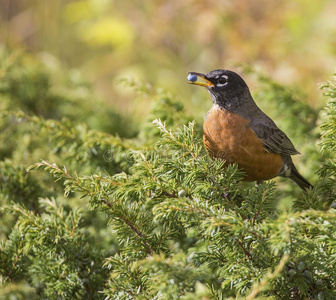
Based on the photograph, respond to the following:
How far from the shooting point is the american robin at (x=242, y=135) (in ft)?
5.85

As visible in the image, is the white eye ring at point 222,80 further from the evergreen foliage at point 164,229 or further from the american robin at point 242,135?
the evergreen foliage at point 164,229

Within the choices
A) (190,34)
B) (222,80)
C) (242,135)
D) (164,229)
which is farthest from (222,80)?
(190,34)

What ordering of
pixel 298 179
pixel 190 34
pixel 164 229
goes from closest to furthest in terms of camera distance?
pixel 164 229, pixel 298 179, pixel 190 34

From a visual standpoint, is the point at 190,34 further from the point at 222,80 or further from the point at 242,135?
the point at 242,135

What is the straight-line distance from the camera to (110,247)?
1.66m

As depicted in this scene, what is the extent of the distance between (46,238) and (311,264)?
806 mm

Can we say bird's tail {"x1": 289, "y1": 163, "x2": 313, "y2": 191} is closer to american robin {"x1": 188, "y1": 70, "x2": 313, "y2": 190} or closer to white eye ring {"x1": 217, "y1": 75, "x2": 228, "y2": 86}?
american robin {"x1": 188, "y1": 70, "x2": 313, "y2": 190}

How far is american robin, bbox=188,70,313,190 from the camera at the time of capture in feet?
5.85

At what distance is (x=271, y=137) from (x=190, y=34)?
3.32 m

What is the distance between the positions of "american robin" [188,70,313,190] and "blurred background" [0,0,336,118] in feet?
5.16

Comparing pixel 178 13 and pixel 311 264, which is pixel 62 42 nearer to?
pixel 178 13

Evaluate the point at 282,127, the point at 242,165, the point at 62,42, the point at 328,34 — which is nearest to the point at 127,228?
the point at 242,165

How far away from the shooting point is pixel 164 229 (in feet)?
4.22

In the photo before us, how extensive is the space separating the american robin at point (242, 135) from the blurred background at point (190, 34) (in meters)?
1.57
